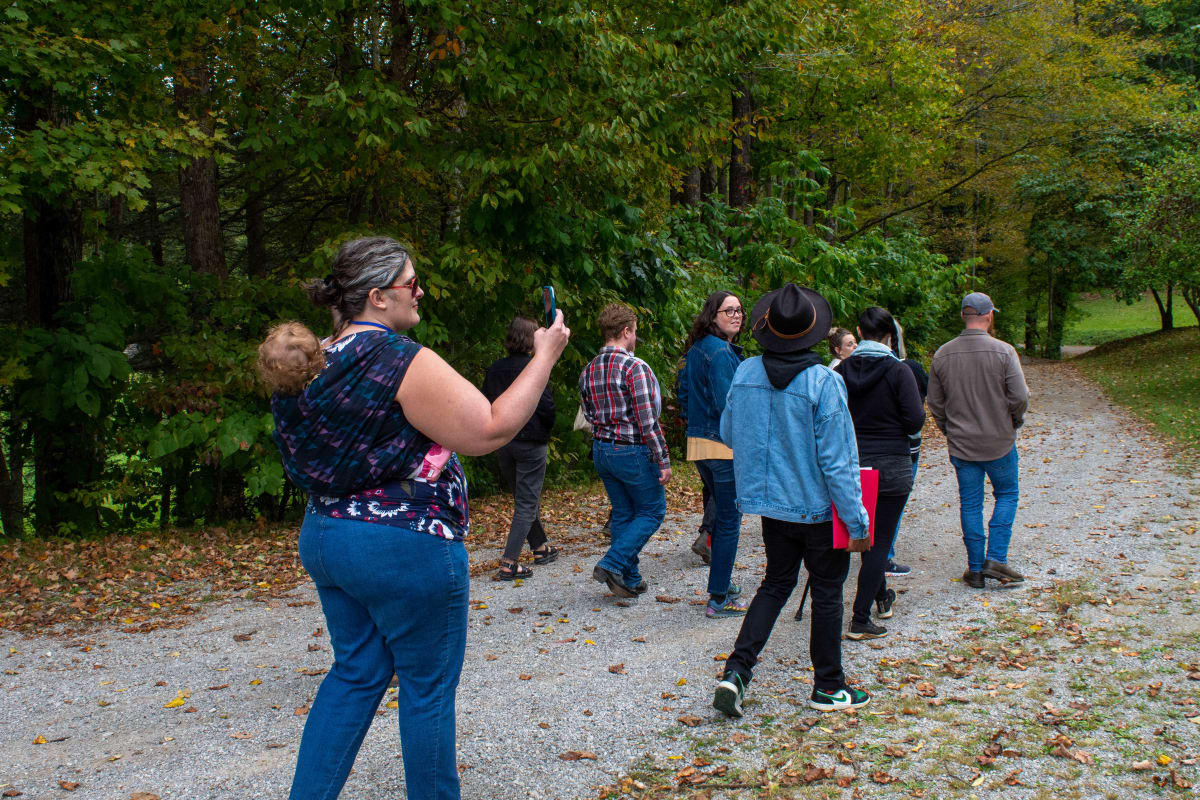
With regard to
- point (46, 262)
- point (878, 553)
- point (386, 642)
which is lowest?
point (878, 553)

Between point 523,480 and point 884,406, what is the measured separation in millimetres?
2850

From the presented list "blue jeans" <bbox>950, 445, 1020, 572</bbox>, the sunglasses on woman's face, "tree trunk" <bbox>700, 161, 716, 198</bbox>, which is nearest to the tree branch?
"tree trunk" <bbox>700, 161, 716, 198</bbox>

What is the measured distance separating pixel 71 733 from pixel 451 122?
6.55 meters

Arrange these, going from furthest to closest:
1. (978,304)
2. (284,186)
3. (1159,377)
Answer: (1159,377)
(284,186)
(978,304)

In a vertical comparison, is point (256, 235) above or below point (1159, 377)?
above

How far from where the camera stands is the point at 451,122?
9.28m

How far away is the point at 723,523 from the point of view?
6.02 meters

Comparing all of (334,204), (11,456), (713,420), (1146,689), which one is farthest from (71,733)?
(334,204)

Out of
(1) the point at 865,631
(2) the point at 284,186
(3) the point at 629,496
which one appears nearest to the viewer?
(1) the point at 865,631

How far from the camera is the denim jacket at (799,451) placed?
4.24 m

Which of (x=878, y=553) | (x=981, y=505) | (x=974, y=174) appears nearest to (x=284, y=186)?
(x=981, y=505)

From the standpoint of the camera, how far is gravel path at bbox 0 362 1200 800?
158 inches

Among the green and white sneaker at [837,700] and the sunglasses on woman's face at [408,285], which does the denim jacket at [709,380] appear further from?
the sunglasses on woman's face at [408,285]

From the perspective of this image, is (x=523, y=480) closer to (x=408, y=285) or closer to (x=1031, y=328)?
(x=408, y=285)
